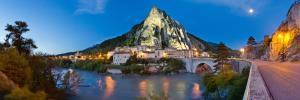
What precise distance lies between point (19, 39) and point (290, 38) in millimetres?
36742

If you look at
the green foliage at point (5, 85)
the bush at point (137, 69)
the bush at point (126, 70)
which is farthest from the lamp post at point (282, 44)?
the bush at point (126, 70)

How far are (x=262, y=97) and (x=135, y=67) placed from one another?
8892 cm

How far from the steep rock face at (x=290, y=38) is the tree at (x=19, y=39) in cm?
3341

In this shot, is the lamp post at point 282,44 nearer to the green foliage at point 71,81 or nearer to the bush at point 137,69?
the green foliage at point 71,81

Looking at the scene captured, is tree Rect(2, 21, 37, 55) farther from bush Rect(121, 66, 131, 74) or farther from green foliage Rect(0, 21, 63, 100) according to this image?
bush Rect(121, 66, 131, 74)

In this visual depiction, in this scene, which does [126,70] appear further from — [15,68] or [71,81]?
[15,68]

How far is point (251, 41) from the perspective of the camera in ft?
274

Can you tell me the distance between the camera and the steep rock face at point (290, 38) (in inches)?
1607

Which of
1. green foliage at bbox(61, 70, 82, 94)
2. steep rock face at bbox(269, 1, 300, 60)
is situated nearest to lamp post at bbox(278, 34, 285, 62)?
steep rock face at bbox(269, 1, 300, 60)

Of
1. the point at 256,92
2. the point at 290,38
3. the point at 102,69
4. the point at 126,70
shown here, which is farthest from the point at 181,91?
the point at 102,69

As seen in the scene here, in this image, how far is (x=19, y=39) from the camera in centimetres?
3828

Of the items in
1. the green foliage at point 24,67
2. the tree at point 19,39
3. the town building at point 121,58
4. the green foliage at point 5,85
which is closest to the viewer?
the green foliage at point 5,85

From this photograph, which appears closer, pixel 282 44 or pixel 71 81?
pixel 282 44

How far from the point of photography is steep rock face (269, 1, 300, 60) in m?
40.8
